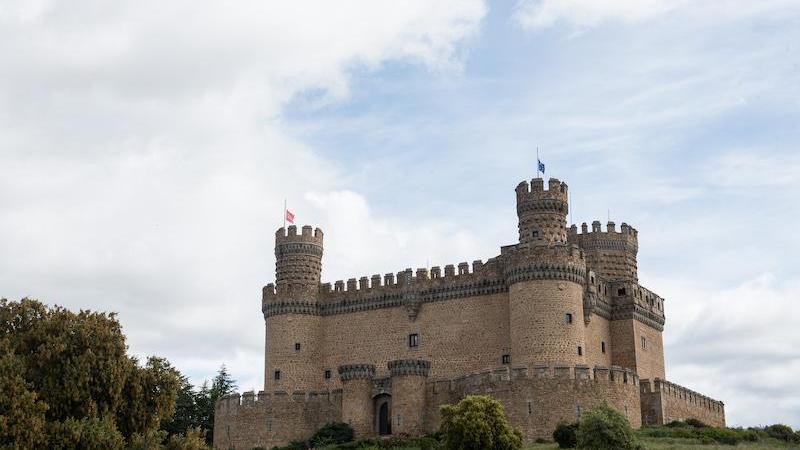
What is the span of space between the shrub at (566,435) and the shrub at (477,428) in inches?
118

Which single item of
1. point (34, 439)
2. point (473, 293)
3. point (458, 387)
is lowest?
point (34, 439)

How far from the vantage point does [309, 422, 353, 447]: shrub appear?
2100 inches

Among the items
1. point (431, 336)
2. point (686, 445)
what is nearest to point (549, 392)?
point (686, 445)

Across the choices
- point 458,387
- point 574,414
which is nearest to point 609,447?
point 574,414

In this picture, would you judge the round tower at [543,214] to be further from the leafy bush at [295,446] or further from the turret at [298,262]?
the leafy bush at [295,446]

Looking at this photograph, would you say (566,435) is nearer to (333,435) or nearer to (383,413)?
(383,413)

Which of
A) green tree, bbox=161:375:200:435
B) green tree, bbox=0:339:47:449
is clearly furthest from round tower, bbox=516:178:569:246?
green tree, bbox=0:339:47:449

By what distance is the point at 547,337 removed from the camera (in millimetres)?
53156

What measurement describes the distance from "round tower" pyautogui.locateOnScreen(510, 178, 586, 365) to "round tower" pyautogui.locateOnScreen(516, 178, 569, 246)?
0.41ft

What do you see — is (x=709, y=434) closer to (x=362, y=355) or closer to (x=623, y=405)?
(x=623, y=405)

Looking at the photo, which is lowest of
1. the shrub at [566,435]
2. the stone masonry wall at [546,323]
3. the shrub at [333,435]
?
the shrub at [566,435]

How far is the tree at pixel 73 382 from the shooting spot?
32.4 meters

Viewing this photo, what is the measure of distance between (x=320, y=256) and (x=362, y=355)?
6.65 meters

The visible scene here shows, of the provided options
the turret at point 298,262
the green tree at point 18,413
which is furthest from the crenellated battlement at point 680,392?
the green tree at point 18,413
